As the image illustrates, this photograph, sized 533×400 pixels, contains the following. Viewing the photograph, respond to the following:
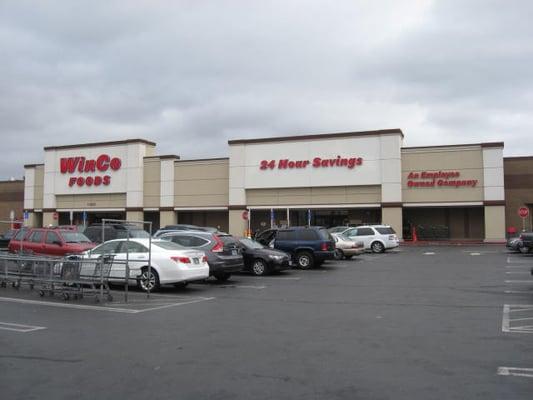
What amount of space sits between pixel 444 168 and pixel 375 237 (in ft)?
43.9

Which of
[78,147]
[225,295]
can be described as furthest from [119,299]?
[78,147]

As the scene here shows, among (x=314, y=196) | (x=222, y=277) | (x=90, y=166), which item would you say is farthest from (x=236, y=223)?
(x=222, y=277)

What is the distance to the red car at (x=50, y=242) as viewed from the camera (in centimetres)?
1911

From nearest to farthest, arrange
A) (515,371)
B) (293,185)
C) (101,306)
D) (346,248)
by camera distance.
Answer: (515,371), (101,306), (346,248), (293,185)

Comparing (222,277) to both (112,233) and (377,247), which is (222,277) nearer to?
(112,233)

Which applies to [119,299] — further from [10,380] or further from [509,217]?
[509,217]

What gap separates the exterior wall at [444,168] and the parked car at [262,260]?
86.2 feet

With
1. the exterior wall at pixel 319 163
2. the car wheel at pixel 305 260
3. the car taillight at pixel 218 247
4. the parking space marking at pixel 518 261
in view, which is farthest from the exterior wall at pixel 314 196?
the car taillight at pixel 218 247

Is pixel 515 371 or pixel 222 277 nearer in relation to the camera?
pixel 515 371

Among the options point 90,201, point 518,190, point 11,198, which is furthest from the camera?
point 11,198

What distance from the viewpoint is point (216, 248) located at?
1761 cm

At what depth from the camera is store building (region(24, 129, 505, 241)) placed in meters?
43.2

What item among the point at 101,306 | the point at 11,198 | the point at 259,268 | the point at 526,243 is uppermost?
the point at 11,198

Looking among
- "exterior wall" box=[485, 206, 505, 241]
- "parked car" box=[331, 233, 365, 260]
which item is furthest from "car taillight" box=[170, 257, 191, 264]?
"exterior wall" box=[485, 206, 505, 241]
